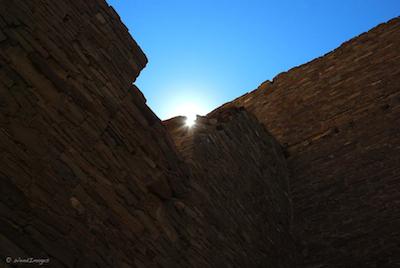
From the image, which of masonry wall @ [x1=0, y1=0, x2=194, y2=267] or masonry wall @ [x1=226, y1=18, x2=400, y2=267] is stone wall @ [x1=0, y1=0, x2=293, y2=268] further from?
masonry wall @ [x1=226, y1=18, x2=400, y2=267]

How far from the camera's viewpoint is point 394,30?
400 inches

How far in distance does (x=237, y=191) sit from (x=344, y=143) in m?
3.11

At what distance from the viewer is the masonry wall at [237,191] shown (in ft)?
18.2

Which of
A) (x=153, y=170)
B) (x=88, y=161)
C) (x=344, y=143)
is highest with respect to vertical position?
(x=88, y=161)

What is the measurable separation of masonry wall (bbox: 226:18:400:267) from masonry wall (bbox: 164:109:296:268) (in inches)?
20.8

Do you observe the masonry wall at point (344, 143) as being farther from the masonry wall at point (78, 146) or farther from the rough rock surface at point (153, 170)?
the masonry wall at point (78, 146)

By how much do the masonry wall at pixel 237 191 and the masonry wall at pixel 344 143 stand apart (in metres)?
0.53

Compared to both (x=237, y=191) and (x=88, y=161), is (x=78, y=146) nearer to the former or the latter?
(x=88, y=161)

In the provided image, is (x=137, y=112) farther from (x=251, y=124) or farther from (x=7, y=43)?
(x=251, y=124)

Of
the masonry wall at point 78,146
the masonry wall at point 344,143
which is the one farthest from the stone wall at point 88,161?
the masonry wall at point 344,143

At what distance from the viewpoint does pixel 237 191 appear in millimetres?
6602

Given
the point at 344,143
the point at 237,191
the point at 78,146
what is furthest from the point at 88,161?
the point at 344,143

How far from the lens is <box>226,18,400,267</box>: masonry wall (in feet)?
23.0

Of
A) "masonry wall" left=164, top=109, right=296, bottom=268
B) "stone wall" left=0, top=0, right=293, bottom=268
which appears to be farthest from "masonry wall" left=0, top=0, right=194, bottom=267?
"masonry wall" left=164, top=109, right=296, bottom=268
